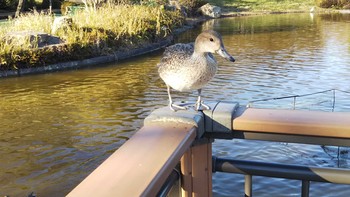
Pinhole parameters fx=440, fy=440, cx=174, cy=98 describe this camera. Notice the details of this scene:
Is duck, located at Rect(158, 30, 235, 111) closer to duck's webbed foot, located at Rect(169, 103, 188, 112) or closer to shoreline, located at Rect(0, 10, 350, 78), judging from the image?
duck's webbed foot, located at Rect(169, 103, 188, 112)

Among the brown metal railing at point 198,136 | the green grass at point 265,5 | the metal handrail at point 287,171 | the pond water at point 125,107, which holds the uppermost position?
the green grass at point 265,5

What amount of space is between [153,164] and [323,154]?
5218 mm

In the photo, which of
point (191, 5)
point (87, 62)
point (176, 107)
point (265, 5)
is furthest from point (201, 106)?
point (265, 5)

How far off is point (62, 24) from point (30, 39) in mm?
1684

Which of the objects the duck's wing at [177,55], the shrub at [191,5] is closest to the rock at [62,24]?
the duck's wing at [177,55]

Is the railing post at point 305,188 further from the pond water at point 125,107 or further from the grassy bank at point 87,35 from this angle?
the grassy bank at point 87,35

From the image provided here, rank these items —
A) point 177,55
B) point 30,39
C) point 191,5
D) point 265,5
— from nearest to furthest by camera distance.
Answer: point 177,55 < point 30,39 < point 191,5 < point 265,5

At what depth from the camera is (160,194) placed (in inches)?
58.5

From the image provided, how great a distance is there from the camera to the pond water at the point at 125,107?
5.55 metres

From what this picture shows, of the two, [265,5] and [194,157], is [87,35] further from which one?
[265,5]

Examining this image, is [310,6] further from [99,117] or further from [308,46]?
[99,117]

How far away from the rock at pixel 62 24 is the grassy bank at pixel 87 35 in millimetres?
142

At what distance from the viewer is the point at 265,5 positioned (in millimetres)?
36375

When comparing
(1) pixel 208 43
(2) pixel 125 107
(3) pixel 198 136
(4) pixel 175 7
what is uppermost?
(4) pixel 175 7
